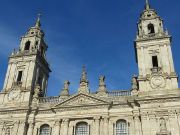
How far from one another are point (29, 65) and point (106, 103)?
1154 centimetres

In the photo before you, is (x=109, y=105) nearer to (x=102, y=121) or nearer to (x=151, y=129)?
(x=102, y=121)

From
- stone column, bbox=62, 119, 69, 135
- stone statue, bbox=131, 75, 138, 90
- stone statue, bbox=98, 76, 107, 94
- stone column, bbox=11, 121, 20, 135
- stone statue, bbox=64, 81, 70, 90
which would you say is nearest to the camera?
stone column, bbox=62, 119, 69, 135

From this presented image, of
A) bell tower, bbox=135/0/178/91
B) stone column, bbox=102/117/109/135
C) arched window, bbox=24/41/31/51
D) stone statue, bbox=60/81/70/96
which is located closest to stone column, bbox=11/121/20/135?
stone statue, bbox=60/81/70/96

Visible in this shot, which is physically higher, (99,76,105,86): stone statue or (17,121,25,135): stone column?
(99,76,105,86): stone statue

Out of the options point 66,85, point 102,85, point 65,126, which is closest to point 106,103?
point 102,85

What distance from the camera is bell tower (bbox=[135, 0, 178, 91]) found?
3222 cm

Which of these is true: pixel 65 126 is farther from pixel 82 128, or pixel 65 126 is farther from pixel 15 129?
pixel 15 129

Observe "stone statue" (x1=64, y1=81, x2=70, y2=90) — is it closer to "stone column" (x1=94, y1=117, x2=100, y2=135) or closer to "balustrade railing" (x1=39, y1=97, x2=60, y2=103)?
"balustrade railing" (x1=39, y1=97, x2=60, y2=103)

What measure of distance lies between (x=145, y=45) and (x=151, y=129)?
10516 mm

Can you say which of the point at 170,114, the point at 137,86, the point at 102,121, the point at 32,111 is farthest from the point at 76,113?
the point at 170,114

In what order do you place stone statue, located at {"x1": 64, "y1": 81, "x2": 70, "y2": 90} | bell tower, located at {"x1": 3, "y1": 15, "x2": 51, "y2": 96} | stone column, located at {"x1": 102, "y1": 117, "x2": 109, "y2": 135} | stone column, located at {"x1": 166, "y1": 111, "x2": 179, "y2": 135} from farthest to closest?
1. bell tower, located at {"x1": 3, "y1": 15, "x2": 51, "y2": 96}
2. stone statue, located at {"x1": 64, "y1": 81, "x2": 70, "y2": 90}
3. stone column, located at {"x1": 102, "y1": 117, "x2": 109, "y2": 135}
4. stone column, located at {"x1": 166, "y1": 111, "x2": 179, "y2": 135}

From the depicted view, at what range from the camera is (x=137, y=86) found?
3356cm

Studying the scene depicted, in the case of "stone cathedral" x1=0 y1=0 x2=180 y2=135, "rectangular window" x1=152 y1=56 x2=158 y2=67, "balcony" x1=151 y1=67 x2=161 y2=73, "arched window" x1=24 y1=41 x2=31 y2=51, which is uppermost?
"arched window" x1=24 y1=41 x2=31 y2=51

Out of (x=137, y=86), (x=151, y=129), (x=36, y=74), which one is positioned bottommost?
(x=151, y=129)
